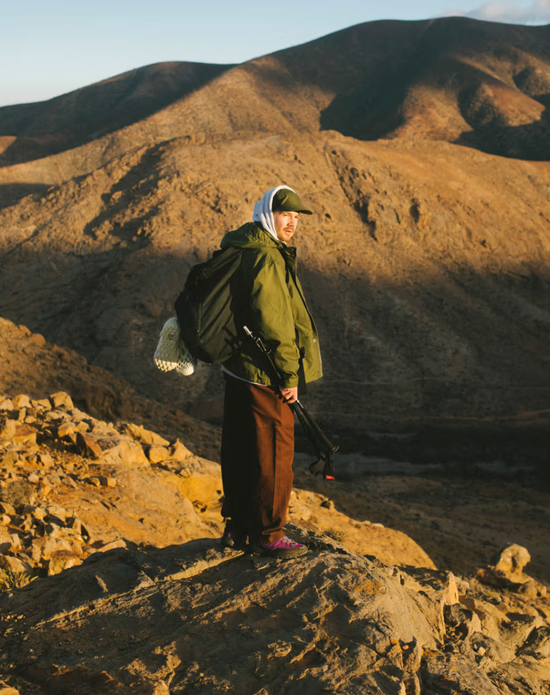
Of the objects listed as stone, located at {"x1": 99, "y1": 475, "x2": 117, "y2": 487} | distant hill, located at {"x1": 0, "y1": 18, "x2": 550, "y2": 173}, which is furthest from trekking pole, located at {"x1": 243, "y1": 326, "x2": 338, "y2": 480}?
distant hill, located at {"x1": 0, "y1": 18, "x2": 550, "y2": 173}

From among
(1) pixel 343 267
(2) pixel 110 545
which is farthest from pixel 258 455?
(1) pixel 343 267

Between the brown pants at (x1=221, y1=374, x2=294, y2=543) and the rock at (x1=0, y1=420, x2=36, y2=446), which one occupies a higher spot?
the brown pants at (x1=221, y1=374, x2=294, y2=543)

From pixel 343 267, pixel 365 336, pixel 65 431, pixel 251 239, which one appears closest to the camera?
pixel 251 239

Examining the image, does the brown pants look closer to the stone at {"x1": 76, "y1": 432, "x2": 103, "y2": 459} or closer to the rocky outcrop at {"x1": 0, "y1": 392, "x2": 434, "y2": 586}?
the rocky outcrop at {"x1": 0, "y1": 392, "x2": 434, "y2": 586}

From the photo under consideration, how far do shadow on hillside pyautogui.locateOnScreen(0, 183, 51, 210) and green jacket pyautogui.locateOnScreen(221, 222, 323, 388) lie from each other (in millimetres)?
30168

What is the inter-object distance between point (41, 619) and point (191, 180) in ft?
76.2

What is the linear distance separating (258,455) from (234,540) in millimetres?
538

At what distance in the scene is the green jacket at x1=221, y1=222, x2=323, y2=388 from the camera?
9.43 feet

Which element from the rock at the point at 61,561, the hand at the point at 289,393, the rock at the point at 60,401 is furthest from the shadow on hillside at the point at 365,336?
the hand at the point at 289,393

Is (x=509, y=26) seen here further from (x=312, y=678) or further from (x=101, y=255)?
(x=312, y=678)

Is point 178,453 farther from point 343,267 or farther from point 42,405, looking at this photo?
point 343,267

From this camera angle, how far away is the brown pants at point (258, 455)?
3.01 metres

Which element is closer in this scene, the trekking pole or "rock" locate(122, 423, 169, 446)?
the trekking pole

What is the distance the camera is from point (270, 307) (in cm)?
288
